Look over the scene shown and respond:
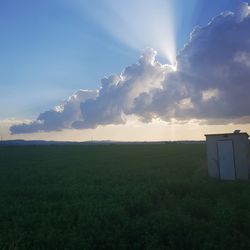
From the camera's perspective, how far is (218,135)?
23547 mm

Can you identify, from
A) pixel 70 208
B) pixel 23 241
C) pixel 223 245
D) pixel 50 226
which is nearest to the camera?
pixel 223 245

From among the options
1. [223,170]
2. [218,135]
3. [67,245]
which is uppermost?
[218,135]

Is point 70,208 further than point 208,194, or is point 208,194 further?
point 208,194

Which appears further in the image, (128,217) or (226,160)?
(226,160)

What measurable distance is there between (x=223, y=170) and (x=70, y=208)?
1257cm

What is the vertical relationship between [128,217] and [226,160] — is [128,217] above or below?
below

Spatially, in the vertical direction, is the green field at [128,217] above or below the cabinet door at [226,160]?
below

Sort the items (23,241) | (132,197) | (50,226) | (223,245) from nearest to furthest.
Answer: (223,245), (23,241), (50,226), (132,197)

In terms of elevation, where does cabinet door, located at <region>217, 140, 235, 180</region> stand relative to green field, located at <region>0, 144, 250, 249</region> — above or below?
above

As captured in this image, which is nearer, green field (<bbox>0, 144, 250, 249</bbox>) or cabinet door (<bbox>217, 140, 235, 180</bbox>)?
green field (<bbox>0, 144, 250, 249</bbox>)

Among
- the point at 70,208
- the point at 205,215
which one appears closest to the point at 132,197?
the point at 70,208

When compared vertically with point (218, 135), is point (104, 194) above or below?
below

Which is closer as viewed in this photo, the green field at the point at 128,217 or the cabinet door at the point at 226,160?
the green field at the point at 128,217

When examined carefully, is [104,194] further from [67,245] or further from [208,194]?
[67,245]
